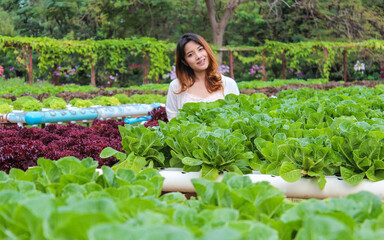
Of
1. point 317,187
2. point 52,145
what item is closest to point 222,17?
point 52,145

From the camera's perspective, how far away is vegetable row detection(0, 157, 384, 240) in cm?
82

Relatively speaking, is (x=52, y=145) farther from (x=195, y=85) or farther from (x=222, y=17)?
(x=222, y=17)

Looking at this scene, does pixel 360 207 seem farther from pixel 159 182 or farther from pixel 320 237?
pixel 159 182

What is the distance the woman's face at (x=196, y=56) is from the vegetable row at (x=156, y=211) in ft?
10.4

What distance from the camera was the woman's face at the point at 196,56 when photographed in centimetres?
462

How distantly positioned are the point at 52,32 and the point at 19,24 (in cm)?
303

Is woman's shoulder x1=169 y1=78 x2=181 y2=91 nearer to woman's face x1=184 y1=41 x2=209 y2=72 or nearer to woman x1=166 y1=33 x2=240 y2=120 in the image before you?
woman x1=166 y1=33 x2=240 y2=120

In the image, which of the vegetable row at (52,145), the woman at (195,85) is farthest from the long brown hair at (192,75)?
the vegetable row at (52,145)

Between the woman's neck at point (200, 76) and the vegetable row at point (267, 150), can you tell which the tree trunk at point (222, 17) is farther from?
the vegetable row at point (267, 150)

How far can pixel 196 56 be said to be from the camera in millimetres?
4637

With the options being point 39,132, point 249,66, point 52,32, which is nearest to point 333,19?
point 249,66

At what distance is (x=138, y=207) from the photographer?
3.58ft

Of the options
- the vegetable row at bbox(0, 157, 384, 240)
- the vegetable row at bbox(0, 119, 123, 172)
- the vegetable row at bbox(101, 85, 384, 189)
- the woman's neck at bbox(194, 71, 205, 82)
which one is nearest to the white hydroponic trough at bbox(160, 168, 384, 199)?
the vegetable row at bbox(101, 85, 384, 189)

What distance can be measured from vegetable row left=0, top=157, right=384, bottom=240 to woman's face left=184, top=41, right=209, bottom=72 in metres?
3.18
